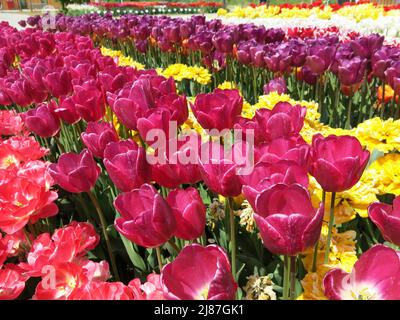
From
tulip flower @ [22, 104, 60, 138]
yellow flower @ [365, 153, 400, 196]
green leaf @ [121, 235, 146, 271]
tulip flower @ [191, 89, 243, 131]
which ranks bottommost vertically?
green leaf @ [121, 235, 146, 271]

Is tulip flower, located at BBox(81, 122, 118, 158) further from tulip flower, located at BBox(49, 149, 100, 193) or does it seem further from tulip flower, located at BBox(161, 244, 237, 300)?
tulip flower, located at BBox(161, 244, 237, 300)

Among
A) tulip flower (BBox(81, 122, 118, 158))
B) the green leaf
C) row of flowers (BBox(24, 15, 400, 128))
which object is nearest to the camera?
tulip flower (BBox(81, 122, 118, 158))

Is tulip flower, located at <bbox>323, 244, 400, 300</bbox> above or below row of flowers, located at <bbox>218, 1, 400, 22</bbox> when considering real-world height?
above

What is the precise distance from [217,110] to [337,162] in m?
0.54

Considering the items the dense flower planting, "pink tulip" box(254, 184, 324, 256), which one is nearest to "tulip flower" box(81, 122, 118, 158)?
the dense flower planting

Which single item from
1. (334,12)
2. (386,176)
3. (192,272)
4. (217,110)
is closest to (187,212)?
(192,272)

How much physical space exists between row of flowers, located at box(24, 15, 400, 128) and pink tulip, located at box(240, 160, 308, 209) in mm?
1806

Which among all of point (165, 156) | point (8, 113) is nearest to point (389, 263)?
point (165, 156)

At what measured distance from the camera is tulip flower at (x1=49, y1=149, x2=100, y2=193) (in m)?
1.26

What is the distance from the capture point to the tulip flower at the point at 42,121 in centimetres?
179

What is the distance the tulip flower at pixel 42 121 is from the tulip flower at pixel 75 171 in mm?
584

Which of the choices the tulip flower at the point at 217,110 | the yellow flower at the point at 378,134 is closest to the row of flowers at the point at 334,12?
the yellow flower at the point at 378,134
